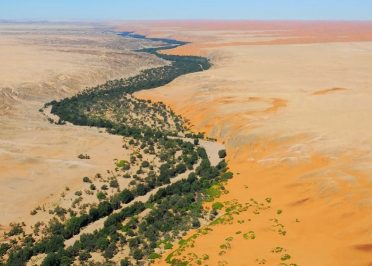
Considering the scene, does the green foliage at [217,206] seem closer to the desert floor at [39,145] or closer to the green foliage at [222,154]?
the desert floor at [39,145]

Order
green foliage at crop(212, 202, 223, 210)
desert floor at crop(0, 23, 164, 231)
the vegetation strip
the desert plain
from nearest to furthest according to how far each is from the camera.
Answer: the desert plain
the vegetation strip
green foliage at crop(212, 202, 223, 210)
desert floor at crop(0, 23, 164, 231)

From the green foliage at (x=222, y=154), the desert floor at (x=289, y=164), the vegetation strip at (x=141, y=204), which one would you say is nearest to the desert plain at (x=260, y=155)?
the desert floor at (x=289, y=164)

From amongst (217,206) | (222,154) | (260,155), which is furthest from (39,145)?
(217,206)

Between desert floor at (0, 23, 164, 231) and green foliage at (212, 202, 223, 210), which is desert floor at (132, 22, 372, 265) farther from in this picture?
desert floor at (0, 23, 164, 231)

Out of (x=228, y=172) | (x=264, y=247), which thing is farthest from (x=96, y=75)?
(x=264, y=247)

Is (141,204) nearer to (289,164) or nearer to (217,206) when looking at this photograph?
(217,206)

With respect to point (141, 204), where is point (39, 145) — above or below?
above

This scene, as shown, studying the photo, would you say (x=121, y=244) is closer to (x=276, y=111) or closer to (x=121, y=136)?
(x=121, y=136)

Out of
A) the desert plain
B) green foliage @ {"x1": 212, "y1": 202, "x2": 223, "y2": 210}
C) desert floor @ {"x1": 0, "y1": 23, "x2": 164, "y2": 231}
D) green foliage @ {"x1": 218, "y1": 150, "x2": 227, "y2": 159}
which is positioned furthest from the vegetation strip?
desert floor @ {"x1": 0, "y1": 23, "x2": 164, "y2": 231}
